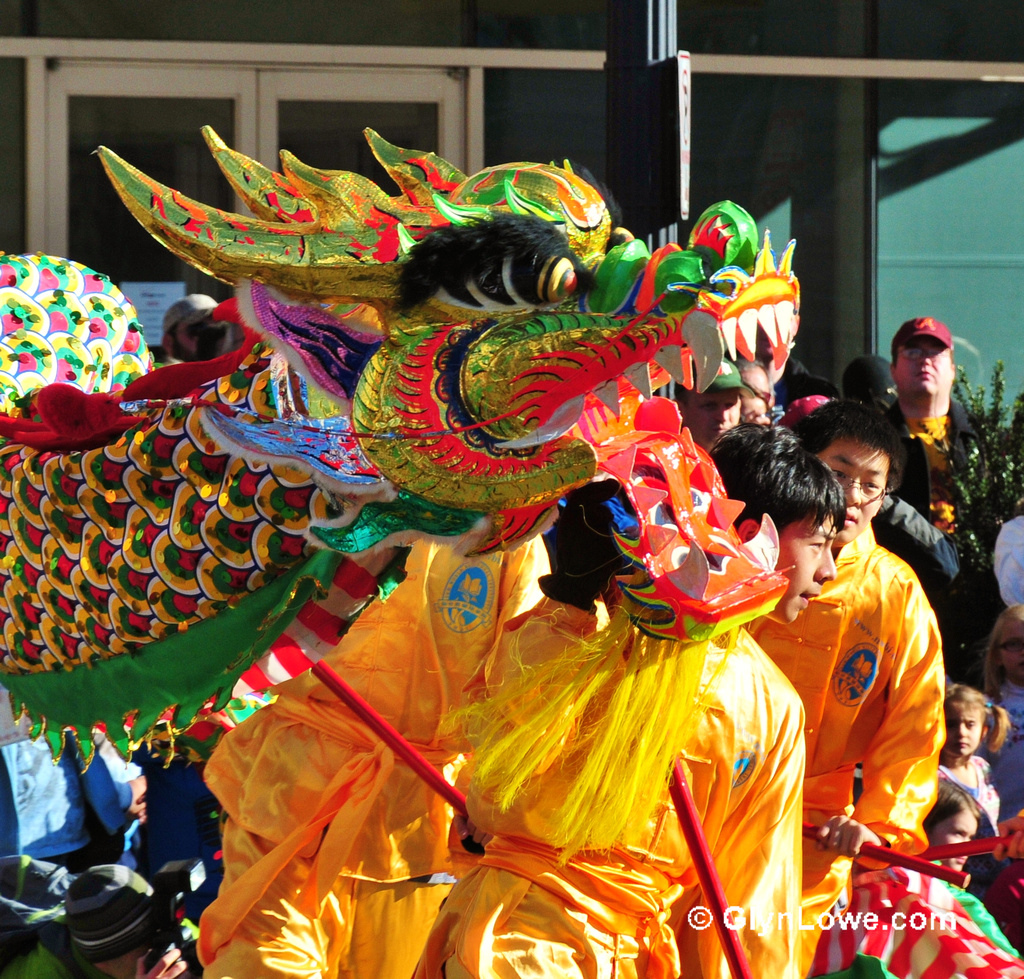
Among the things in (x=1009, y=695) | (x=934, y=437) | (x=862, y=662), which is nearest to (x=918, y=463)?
(x=934, y=437)

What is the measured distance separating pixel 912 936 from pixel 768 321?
1.51 m

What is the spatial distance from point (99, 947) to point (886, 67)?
451cm

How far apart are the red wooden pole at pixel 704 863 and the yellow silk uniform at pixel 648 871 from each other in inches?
4.0

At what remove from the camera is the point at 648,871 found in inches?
87.6

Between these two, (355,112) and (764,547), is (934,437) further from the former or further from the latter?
(764,547)

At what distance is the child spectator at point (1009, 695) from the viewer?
Answer: 3896 mm

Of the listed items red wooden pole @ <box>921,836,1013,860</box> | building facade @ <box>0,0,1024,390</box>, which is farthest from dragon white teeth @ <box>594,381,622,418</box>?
building facade @ <box>0,0,1024,390</box>

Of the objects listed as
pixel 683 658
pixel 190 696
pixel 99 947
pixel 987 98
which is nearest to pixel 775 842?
pixel 683 658

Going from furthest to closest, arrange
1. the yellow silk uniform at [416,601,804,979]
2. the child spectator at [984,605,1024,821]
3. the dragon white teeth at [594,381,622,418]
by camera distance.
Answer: the child spectator at [984,605,1024,821] → the yellow silk uniform at [416,601,804,979] → the dragon white teeth at [594,381,622,418]

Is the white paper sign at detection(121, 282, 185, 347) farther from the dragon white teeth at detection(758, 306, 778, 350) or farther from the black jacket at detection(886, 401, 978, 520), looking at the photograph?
the dragon white teeth at detection(758, 306, 778, 350)

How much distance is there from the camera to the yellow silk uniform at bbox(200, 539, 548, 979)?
2.73 metres

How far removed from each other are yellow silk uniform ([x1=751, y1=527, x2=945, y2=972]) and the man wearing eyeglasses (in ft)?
4.55

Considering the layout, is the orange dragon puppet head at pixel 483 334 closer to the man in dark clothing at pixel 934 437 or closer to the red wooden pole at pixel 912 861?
the red wooden pole at pixel 912 861

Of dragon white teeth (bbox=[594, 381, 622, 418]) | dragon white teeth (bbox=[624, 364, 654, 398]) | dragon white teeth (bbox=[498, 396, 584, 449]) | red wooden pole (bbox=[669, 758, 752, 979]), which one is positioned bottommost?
red wooden pole (bbox=[669, 758, 752, 979])
